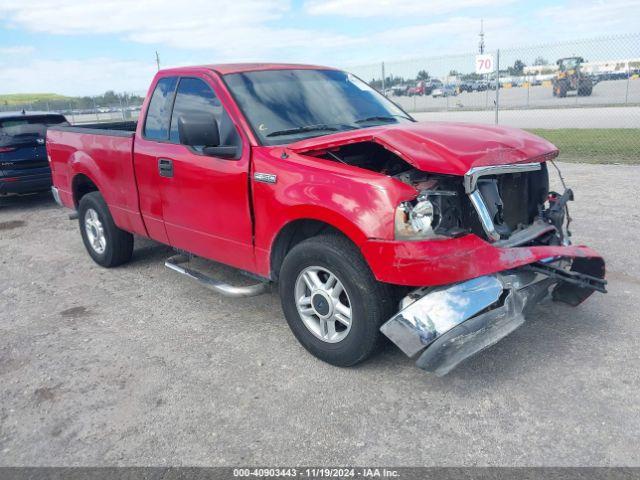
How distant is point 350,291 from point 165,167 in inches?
83.3

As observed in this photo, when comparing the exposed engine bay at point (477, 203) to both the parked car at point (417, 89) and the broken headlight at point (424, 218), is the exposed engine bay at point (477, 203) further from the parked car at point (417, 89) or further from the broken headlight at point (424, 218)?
the parked car at point (417, 89)

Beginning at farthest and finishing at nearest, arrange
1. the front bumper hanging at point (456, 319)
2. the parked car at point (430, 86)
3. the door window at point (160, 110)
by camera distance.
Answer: the parked car at point (430, 86) → the door window at point (160, 110) → the front bumper hanging at point (456, 319)

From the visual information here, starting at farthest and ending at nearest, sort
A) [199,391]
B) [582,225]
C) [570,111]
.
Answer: [570,111]
[582,225]
[199,391]

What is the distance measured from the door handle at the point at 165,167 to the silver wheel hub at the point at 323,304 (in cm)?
161

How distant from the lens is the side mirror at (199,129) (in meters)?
3.87

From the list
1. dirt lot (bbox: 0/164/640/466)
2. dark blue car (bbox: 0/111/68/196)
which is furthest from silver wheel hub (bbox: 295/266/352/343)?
dark blue car (bbox: 0/111/68/196)

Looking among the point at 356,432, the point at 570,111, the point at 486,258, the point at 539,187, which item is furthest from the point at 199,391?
the point at 570,111

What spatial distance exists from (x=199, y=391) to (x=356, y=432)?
3.51 feet

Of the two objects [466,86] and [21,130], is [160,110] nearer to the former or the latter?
[21,130]

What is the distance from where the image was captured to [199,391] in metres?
Answer: 3.54

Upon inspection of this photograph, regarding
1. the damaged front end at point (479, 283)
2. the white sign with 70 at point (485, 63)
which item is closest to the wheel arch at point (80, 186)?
the damaged front end at point (479, 283)

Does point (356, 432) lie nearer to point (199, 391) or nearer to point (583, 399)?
point (199, 391)

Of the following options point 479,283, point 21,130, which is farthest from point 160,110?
point 21,130

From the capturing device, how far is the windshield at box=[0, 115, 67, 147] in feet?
29.7
